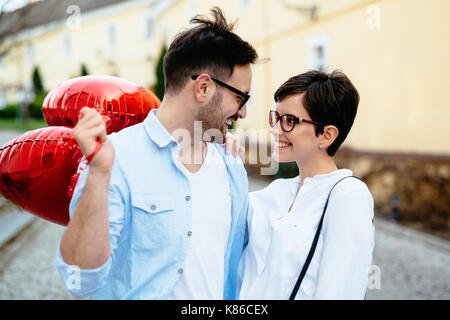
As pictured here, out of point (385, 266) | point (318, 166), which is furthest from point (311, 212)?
point (385, 266)

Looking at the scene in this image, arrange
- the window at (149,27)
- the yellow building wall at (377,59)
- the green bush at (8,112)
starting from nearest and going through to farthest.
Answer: the yellow building wall at (377,59)
the window at (149,27)
the green bush at (8,112)

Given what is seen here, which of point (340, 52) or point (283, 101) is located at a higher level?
point (340, 52)

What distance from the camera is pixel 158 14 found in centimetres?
2450

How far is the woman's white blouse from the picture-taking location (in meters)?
1.40

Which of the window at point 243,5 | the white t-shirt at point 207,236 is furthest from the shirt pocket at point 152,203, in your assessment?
the window at point 243,5

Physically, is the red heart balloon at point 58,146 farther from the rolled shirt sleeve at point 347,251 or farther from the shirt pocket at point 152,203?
the rolled shirt sleeve at point 347,251

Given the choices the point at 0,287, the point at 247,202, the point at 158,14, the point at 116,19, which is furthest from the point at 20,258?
the point at 116,19

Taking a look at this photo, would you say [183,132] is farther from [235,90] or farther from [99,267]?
[99,267]

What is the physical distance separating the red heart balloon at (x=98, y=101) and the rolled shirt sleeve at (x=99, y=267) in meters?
0.50

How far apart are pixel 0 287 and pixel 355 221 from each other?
4734 millimetres

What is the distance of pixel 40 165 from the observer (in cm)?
178

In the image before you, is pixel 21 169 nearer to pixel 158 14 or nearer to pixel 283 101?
pixel 283 101

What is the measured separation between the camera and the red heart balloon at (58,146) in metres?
1.78

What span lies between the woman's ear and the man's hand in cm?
86
